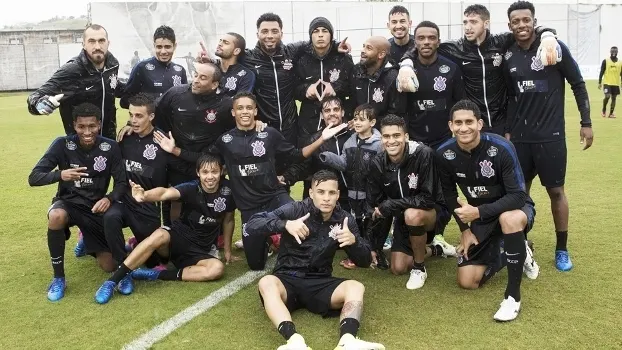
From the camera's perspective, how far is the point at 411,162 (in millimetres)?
4777

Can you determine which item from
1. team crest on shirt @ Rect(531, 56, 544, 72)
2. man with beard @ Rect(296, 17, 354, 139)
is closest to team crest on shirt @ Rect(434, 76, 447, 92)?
team crest on shirt @ Rect(531, 56, 544, 72)

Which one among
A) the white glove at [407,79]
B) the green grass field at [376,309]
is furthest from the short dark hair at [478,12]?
the green grass field at [376,309]

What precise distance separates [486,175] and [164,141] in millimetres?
2824

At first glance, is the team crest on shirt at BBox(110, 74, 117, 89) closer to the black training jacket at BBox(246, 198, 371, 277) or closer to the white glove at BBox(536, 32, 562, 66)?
the black training jacket at BBox(246, 198, 371, 277)

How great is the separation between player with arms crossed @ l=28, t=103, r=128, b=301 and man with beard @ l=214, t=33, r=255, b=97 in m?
→ 1.31

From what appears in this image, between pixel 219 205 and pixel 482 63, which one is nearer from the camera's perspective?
pixel 219 205

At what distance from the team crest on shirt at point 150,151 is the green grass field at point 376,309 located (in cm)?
114

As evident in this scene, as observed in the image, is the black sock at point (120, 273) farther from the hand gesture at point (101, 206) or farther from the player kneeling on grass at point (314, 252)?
the player kneeling on grass at point (314, 252)

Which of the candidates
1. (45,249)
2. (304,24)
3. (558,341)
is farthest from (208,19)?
(558,341)

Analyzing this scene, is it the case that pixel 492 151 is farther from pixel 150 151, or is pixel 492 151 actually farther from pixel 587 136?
pixel 150 151

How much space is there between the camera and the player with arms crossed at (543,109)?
501cm

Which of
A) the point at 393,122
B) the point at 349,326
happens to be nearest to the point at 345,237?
the point at 349,326

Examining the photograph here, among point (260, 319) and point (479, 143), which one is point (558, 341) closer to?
point (479, 143)

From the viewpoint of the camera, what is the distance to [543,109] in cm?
504
